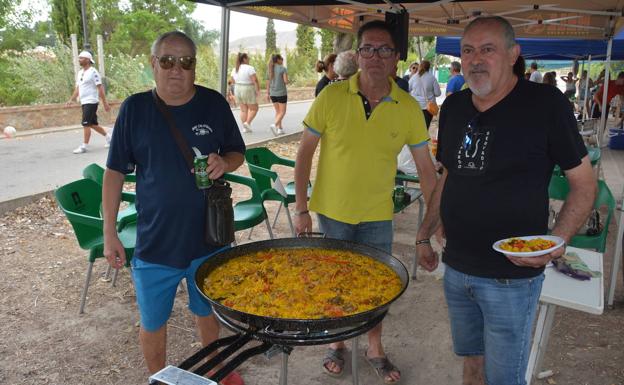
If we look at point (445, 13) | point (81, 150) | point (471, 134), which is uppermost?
point (445, 13)

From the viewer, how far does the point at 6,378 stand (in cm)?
313

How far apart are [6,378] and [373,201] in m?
2.60

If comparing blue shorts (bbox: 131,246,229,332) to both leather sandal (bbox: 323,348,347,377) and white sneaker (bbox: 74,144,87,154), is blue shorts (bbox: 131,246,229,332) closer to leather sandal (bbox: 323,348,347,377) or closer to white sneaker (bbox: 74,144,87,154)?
leather sandal (bbox: 323,348,347,377)

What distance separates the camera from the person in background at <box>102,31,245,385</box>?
239cm

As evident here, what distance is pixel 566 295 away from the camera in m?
2.34

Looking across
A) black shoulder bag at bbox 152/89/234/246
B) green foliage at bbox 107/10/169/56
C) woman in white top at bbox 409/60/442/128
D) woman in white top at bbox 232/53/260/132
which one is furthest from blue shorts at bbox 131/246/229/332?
green foliage at bbox 107/10/169/56

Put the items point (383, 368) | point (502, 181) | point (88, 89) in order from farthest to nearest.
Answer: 1. point (88, 89)
2. point (383, 368)
3. point (502, 181)

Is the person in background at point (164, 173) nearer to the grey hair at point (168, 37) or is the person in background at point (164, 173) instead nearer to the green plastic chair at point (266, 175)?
the grey hair at point (168, 37)

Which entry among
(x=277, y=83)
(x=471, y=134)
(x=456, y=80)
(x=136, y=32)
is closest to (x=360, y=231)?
(x=471, y=134)

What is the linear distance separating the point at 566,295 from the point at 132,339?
2914 millimetres

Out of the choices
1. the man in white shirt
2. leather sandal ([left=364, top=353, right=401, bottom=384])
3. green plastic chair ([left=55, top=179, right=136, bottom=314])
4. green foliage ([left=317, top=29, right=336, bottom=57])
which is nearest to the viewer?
leather sandal ([left=364, top=353, right=401, bottom=384])

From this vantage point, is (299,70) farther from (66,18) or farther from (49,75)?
(49,75)

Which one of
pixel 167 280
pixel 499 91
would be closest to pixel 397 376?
pixel 167 280

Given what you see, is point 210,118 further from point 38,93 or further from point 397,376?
point 38,93
